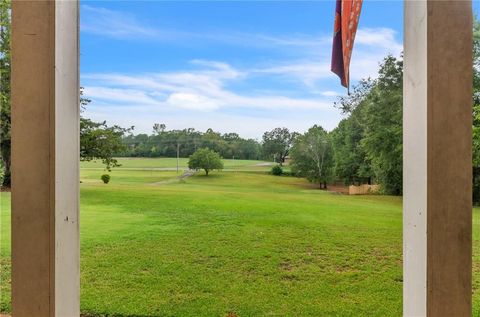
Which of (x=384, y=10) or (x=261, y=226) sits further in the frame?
(x=261, y=226)

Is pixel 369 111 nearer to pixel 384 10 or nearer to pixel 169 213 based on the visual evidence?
pixel 384 10

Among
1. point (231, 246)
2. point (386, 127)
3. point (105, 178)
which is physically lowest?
point (231, 246)

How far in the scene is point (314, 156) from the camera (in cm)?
331

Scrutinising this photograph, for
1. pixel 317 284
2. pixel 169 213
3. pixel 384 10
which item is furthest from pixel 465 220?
pixel 169 213

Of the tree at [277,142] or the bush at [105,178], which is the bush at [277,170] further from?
the bush at [105,178]

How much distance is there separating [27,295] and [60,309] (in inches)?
2.7

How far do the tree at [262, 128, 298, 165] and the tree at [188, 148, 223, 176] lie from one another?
20.6 inches

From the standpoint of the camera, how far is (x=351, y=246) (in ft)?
8.97

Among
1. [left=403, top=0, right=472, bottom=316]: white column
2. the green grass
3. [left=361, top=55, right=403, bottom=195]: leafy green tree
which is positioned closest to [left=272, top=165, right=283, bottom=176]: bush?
the green grass

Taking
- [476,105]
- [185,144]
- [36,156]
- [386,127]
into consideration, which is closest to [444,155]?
[36,156]

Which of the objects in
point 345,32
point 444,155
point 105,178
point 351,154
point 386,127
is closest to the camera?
point 444,155

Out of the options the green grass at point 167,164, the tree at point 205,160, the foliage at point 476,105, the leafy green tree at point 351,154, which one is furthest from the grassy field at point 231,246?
the foliage at point 476,105

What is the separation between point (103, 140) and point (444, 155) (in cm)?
318

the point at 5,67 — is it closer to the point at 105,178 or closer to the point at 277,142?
the point at 105,178
